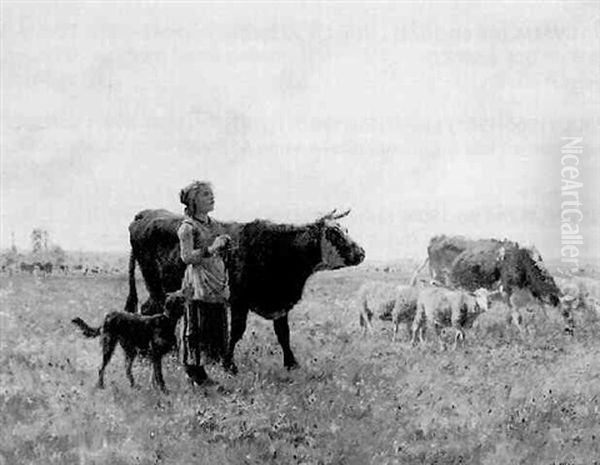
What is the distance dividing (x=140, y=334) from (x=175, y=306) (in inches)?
8.8

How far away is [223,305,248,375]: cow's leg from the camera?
5.05 metres

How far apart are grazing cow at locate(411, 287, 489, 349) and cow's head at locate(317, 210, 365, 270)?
52 cm

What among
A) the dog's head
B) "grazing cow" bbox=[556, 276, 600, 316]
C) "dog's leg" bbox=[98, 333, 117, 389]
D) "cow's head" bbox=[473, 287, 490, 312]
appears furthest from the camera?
"cow's head" bbox=[473, 287, 490, 312]

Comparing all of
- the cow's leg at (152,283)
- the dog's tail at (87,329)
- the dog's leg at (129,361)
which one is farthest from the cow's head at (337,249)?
the dog's tail at (87,329)

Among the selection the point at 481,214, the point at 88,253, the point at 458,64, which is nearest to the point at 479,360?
the point at 481,214

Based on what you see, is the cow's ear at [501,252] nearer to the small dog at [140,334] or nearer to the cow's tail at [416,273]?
the cow's tail at [416,273]

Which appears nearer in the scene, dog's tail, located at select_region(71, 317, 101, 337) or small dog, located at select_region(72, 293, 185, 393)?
small dog, located at select_region(72, 293, 185, 393)

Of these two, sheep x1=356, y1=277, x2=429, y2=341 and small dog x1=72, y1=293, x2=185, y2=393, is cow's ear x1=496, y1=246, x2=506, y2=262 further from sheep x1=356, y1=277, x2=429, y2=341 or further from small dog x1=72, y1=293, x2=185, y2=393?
small dog x1=72, y1=293, x2=185, y2=393

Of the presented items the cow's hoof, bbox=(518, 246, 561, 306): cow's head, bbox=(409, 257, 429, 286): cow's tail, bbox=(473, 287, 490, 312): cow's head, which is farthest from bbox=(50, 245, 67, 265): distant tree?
bbox=(518, 246, 561, 306): cow's head

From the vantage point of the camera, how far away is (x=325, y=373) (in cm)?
518

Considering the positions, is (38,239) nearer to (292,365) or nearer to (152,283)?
(152,283)

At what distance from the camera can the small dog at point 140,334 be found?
498 centimetres

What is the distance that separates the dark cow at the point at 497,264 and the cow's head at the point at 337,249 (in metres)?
0.49

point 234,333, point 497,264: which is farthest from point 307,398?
point 497,264
